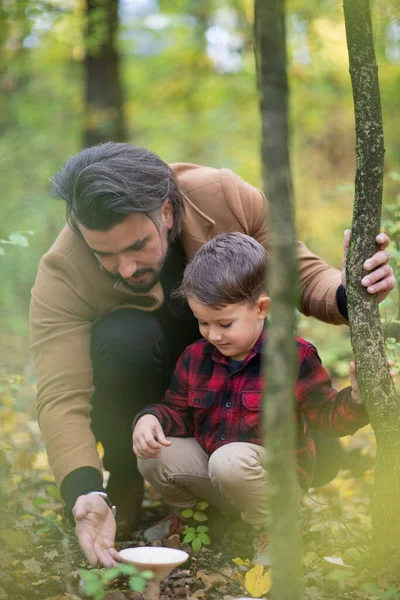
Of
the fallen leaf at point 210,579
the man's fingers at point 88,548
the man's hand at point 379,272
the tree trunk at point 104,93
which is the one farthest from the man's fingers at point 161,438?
the tree trunk at point 104,93

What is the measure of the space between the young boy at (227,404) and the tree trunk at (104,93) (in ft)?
19.2

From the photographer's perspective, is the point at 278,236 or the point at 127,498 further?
the point at 127,498

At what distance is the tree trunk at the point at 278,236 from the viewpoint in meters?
1.30

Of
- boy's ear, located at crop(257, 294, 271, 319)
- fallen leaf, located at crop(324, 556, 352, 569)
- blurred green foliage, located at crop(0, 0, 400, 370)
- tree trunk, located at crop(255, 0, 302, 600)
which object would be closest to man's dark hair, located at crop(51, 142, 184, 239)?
boy's ear, located at crop(257, 294, 271, 319)

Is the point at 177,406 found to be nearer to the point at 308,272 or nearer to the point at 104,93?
the point at 308,272

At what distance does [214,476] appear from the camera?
2.26 meters

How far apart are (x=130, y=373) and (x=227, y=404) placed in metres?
0.46

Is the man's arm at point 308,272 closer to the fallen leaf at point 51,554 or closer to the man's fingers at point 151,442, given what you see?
the man's fingers at point 151,442

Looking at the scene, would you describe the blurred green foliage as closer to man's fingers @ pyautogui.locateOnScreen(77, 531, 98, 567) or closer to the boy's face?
the boy's face

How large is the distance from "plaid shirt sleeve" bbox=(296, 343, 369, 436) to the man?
0.79ft

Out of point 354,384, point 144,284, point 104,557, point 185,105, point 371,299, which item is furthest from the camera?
point 185,105

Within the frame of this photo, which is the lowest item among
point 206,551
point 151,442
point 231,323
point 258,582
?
point 206,551

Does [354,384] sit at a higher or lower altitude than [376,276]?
lower

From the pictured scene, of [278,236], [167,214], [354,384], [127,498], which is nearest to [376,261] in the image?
[354,384]
